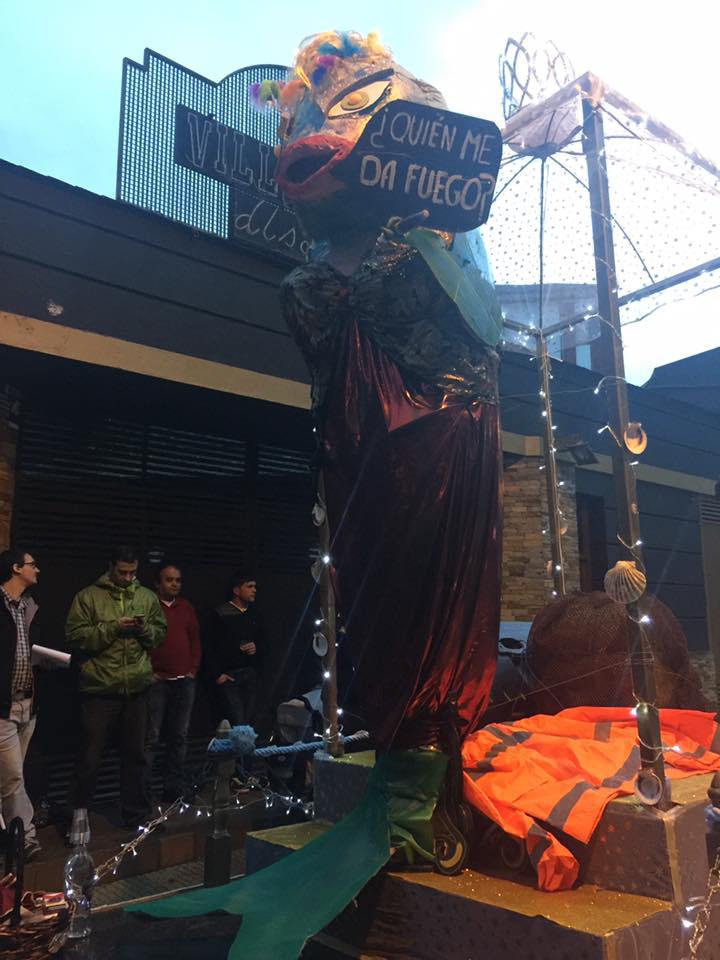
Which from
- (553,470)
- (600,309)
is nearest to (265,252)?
(553,470)

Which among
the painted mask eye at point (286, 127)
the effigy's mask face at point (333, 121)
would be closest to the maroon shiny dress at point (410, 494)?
the effigy's mask face at point (333, 121)

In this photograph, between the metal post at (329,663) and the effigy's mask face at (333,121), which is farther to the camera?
the metal post at (329,663)

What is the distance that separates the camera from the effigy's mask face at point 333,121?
9.12 feet

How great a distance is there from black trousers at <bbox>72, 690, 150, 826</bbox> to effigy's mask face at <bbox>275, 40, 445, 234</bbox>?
402 cm

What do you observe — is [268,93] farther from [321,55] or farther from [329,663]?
[329,663]

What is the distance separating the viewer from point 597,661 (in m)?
3.80

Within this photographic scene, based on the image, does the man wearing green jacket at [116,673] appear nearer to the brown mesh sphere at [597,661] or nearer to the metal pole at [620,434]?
the brown mesh sphere at [597,661]

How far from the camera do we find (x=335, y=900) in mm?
2350

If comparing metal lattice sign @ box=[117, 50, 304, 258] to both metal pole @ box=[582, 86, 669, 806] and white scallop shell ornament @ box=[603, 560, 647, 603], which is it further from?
white scallop shell ornament @ box=[603, 560, 647, 603]

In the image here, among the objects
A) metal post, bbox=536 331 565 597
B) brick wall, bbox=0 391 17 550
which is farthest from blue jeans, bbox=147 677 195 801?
metal post, bbox=536 331 565 597

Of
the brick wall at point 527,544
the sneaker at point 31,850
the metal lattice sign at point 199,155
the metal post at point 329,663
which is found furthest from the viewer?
the brick wall at point 527,544

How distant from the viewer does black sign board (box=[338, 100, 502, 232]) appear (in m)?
2.60

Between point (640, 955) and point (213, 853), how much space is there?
2.64 meters

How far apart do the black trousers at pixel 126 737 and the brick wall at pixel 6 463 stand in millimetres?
1758
